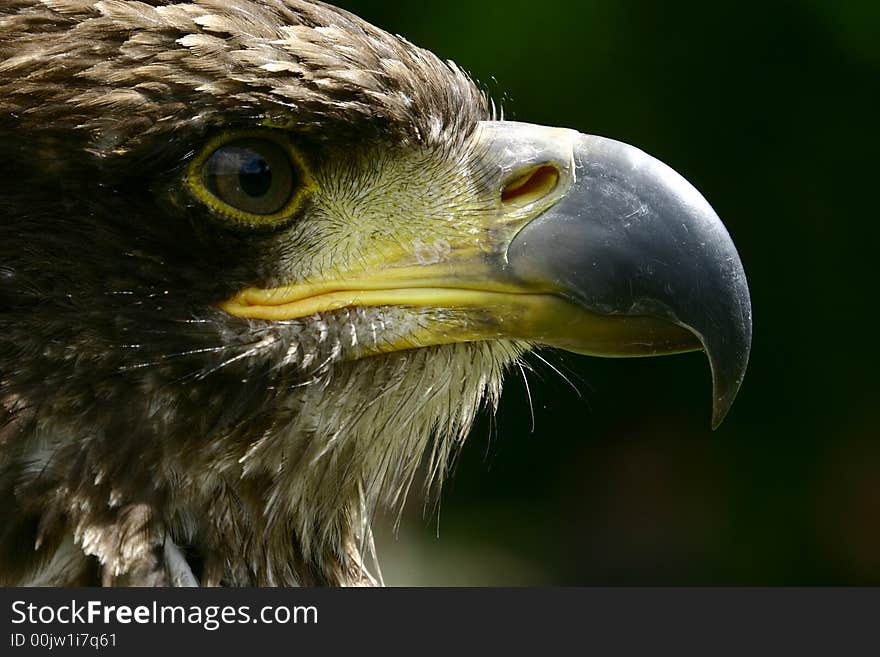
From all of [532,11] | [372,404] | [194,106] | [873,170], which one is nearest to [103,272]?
[194,106]

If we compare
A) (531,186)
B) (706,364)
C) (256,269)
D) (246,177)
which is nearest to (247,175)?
(246,177)

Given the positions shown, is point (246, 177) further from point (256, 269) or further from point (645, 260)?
point (645, 260)

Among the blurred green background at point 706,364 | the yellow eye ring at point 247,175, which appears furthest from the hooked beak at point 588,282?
the blurred green background at point 706,364

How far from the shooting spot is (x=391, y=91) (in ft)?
9.37

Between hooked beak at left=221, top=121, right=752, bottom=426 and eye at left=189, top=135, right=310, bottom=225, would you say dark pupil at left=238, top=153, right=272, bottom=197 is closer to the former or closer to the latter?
eye at left=189, top=135, right=310, bottom=225

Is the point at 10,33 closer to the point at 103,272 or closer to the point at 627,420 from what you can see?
the point at 103,272

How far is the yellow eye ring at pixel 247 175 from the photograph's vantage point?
271cm

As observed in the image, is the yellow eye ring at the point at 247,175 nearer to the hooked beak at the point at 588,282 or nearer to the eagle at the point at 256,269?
the eagle at the point at 256,269

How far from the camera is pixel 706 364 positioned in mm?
7164

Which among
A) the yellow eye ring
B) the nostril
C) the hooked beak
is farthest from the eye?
the nostril

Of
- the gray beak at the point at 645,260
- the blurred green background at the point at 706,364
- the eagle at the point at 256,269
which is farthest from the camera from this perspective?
the blurred green background at the point at 706,364

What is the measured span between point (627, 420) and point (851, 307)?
4.85ft

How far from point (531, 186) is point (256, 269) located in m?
0.66

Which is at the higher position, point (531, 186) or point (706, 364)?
point (531, 186)
